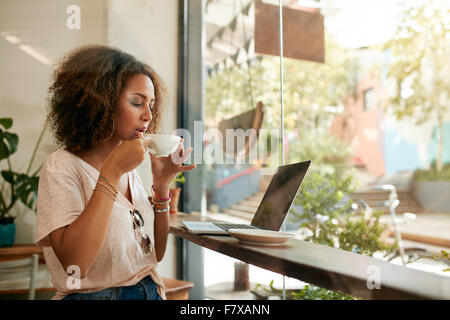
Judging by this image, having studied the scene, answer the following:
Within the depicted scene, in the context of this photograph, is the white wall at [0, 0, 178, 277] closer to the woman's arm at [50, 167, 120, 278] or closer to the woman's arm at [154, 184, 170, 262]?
the woman's arm at [154, 184, 170, 262]

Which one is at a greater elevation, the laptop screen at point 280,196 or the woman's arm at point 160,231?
the laptop screen at point 280,196

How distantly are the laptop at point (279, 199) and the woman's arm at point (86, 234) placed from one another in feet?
1.24

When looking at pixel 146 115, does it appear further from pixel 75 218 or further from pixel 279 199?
pixel 279 199

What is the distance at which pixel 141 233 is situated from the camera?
1.10m

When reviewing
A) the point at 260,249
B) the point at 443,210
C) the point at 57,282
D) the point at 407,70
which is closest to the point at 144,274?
the point at 57,282

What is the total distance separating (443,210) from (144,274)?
865 millimetres

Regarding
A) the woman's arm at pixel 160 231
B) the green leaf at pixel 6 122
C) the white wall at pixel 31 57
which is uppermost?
the white wall at pixel 31 57

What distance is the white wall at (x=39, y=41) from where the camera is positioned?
234 cm

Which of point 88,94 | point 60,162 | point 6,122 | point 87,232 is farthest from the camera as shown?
point 6,122

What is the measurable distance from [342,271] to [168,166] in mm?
680

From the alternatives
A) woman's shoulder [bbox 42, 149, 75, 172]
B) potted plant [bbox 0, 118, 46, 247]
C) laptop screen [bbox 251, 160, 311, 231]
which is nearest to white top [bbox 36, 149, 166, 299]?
woman's shoulder [bbox 42, 149, 75, 172]

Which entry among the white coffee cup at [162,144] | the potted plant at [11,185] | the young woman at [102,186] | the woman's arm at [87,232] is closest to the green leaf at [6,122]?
the potted plant at [11,185]

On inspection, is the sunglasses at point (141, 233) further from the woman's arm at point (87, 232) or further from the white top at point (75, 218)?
the woman's arm at point (87, 232)

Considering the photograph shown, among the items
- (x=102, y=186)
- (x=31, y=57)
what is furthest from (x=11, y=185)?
(x=102, y=186)
